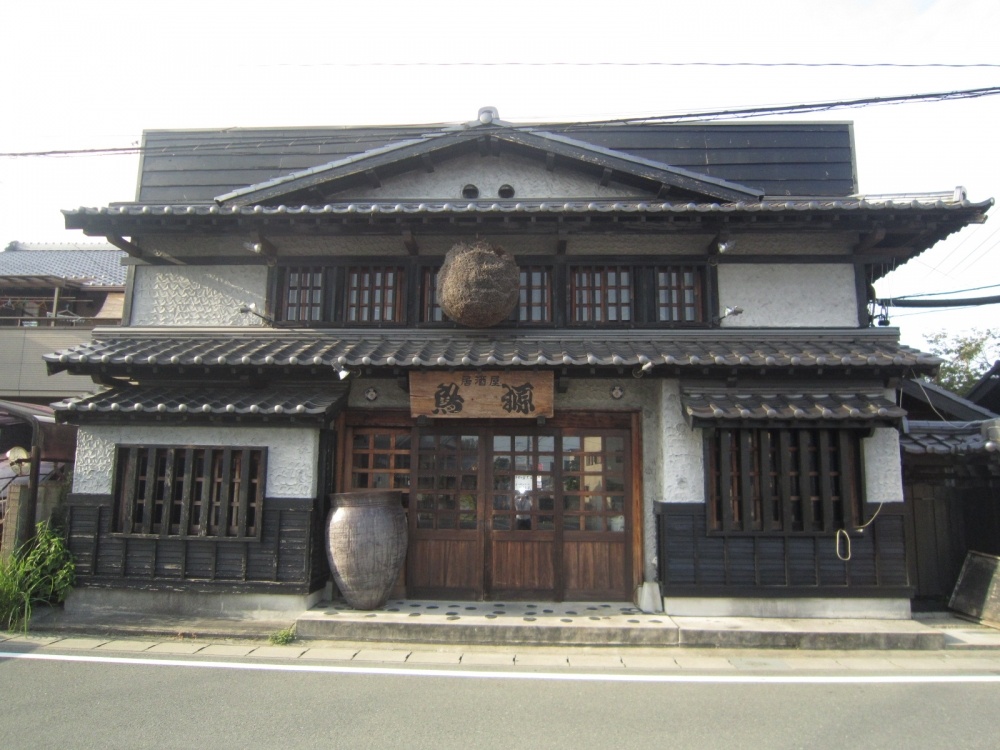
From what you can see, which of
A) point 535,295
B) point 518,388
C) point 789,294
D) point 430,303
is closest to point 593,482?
point 518,388

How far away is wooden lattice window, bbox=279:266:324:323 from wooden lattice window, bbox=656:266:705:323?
17.9ft

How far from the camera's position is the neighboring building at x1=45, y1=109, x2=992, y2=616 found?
27.4 feet

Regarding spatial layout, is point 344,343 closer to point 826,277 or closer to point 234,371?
point 234,371

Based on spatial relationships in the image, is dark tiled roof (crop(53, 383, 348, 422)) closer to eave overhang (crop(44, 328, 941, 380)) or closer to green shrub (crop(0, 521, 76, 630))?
eave overhang (crop(44, 328, 941, 380))

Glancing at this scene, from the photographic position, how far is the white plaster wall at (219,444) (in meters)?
8.60

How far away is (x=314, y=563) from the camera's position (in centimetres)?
855

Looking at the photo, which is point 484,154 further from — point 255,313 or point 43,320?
point 43,320

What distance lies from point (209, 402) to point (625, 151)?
9.20 m

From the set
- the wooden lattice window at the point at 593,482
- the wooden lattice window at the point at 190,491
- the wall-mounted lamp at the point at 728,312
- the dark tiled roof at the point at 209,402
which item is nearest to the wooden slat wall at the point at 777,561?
the wooden lattice window at the point at 593,482

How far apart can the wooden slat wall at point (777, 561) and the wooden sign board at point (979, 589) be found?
3.62 feet

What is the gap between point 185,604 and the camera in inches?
334

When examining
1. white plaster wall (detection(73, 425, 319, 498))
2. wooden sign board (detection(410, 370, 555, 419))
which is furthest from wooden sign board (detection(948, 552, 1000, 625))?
white plaster wall (detection(73, 425, 319, 498))

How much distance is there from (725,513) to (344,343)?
19.8ft

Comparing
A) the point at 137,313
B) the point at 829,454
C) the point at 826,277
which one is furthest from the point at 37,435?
the point at 826,277
